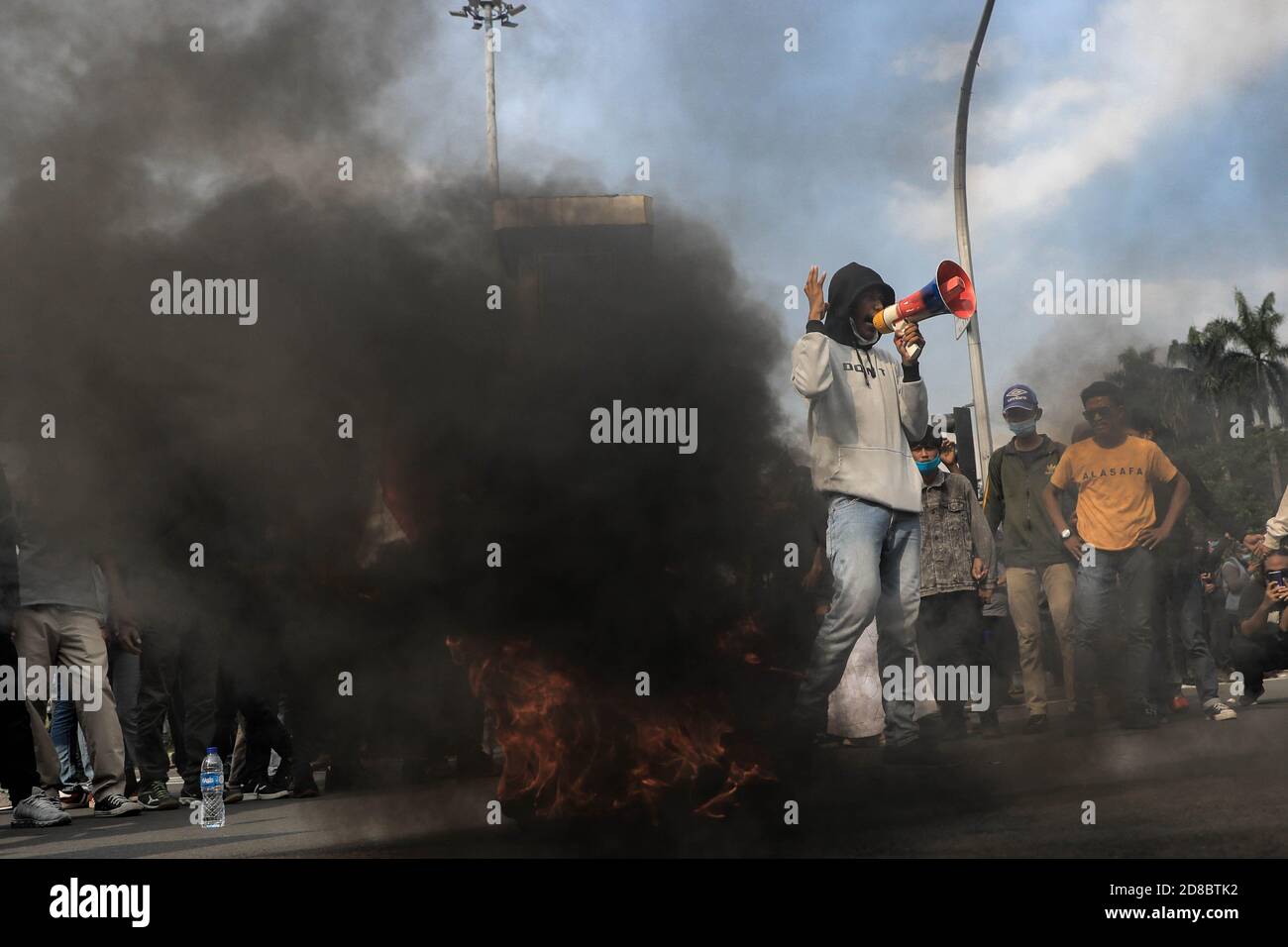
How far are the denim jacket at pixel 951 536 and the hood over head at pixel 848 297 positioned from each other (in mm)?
1616

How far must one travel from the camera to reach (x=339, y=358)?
5.38 metres

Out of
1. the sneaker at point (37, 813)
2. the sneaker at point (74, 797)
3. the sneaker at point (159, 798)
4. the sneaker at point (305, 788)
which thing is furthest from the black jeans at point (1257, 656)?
the sneaker at point (74, 797)

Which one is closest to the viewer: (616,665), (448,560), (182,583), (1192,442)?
(616,665)

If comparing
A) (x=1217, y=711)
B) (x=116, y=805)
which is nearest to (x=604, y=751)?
(x=116, y=805)

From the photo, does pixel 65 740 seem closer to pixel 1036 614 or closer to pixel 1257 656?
pixel 1036 614

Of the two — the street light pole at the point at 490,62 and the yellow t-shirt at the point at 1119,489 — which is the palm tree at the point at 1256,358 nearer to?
the yellow t-shirt at the point at 1119,489

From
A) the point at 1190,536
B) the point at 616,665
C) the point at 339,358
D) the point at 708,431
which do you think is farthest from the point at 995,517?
the point at 339,358

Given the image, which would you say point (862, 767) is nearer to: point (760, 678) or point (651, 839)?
point (760, 678)

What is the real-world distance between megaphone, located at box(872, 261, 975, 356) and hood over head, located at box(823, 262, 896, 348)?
0.23 m

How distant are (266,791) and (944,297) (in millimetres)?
4628

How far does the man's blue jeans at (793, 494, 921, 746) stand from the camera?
5207 millimetres

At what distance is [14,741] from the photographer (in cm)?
550

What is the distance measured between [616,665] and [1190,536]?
4057 mm

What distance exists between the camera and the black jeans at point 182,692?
6.92 meters
